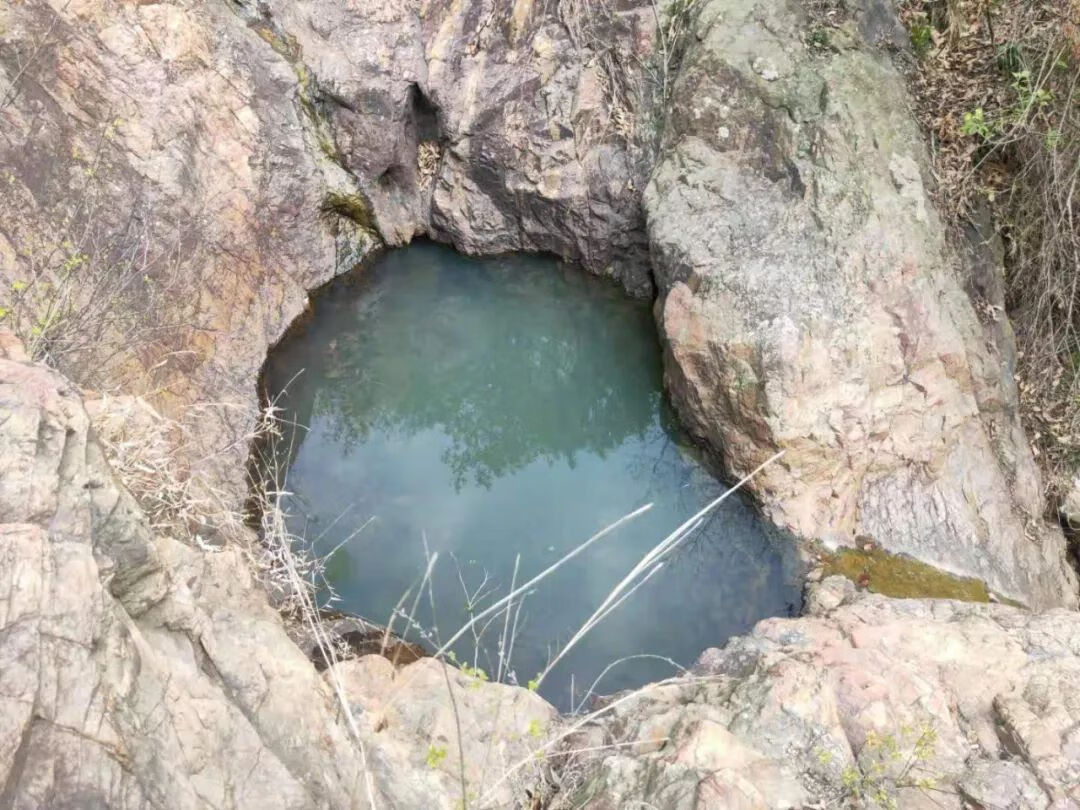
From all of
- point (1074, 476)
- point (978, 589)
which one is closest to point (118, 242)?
point (978, 589)

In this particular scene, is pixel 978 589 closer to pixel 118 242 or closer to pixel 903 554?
pixel 903 554

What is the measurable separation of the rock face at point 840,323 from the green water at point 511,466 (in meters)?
0.51

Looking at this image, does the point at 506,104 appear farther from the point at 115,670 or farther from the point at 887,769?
the point at 115,670

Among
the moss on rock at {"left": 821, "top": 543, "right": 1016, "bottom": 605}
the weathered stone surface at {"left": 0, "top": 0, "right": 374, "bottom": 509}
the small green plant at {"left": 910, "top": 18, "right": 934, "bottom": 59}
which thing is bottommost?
the moss on rock at {"left": 821, "top": 543, "right": 1016, "bottom": 605}

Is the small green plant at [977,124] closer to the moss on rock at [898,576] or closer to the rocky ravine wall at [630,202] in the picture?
the rocky ravine wall at [630,202]

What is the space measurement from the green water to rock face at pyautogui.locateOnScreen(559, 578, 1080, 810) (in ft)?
2.71

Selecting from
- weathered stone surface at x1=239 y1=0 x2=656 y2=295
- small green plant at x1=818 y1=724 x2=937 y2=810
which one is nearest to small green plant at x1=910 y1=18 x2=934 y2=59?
weathered stone surface at x1=239 y1=0 x2=656 y2=295

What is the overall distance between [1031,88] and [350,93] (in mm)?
4506

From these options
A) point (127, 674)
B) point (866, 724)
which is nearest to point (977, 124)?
point (866, 724)

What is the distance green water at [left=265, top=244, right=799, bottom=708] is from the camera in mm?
4137

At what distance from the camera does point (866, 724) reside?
2.78 m

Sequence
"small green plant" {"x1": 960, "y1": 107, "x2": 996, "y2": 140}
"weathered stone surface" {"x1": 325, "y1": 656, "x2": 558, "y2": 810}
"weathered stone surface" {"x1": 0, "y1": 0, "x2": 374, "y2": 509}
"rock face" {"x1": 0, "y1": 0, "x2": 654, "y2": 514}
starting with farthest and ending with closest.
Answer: "small green plant" {"x1": 960, "y1": 107, "x2": 996, "y2": 140} < "rock face" {"x1": 0, "y1": 0, "x2": 654, "y2": 514} < "weathered stone surface" {"x1": 0, "y1": 0, "x2": 374, "y2": 509} < "weathered stone surface" {"x1": 325, "y1": 656, "x2": 558, "y2": 810}

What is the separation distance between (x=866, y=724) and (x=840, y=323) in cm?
251

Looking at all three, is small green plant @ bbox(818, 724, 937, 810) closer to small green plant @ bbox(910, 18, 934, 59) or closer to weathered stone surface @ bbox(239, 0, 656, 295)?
weathered stone surface @ bbox(239, 0, 656, 295)
